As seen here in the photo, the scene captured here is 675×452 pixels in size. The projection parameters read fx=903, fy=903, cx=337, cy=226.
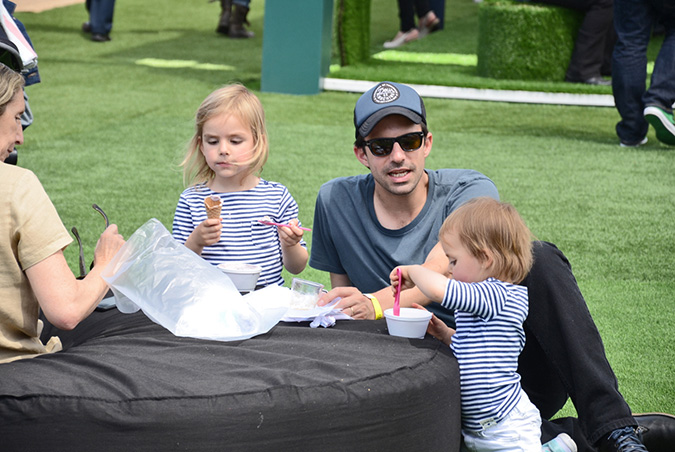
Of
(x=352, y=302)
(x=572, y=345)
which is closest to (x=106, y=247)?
(x=352, y=302)

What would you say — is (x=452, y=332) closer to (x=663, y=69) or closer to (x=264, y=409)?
(x=264, y=409)

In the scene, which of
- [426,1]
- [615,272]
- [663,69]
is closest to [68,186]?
[615,272]

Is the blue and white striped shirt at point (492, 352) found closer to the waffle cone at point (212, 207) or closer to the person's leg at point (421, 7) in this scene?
the waffle cone at point (212, 207)

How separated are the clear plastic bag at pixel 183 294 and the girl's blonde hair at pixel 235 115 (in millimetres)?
612

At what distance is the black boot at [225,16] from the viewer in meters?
12.4

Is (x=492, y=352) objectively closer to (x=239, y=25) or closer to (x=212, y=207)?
(x=212, y=207)

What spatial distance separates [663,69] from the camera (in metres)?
6.42

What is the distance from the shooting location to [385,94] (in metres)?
2.80

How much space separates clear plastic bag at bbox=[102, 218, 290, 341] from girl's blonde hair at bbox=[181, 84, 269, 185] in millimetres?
612

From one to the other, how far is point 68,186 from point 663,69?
164 inches

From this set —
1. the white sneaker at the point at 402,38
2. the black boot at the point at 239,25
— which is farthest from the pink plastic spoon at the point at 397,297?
the black boot at the point at 239,25

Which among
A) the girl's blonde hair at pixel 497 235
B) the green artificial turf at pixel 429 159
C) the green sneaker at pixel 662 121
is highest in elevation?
the girl's blonde hair at pixel 497 235

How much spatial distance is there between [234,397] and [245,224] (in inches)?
46.8

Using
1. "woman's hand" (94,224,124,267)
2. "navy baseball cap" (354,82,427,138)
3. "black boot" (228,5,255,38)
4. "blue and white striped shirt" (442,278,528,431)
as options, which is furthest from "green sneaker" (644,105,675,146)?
"black boot" (228,5,255,38)
